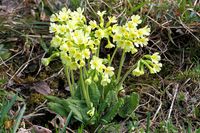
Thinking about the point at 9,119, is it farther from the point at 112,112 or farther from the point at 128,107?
the point at 128,107

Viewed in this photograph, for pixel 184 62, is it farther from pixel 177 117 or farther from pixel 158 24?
pixel 177 117

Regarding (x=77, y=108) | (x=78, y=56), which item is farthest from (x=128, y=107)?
(x=78, y=56)

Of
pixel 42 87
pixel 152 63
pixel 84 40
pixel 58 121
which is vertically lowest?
pixel 58 121

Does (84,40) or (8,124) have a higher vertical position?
(84,40)

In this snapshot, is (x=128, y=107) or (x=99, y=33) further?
(x=128, y=107)

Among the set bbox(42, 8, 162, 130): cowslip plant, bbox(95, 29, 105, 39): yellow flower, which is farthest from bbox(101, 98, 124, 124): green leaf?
bbox(95, 29, 105, 39): yellow flower

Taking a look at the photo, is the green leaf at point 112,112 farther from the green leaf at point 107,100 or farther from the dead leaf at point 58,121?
the dead leaf at point 58,121

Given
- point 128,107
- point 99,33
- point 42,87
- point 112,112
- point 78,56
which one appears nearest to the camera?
point 78,56
